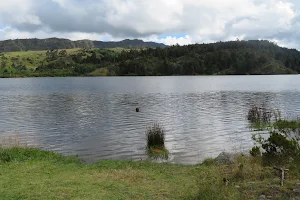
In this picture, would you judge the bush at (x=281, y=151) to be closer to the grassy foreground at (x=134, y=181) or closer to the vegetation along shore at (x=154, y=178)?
the vegetation along shore at (x=154, y=178)

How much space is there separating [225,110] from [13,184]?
38395mm

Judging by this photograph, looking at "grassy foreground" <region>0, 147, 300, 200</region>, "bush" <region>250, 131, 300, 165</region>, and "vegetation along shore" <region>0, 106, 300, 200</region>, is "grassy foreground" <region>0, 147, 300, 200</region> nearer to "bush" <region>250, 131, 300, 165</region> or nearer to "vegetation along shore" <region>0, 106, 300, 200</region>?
"vegetation along shore" <region>0, 106, 300, 200</region>

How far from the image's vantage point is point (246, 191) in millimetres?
11148

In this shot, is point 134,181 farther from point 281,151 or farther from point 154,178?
point 281,151

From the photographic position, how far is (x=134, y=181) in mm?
13492

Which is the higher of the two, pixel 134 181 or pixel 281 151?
pixel 281 151

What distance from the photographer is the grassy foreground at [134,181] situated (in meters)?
11.0

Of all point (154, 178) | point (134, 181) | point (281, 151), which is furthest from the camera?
point (281, 151)

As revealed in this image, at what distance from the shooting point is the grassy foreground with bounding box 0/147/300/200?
36.1ft

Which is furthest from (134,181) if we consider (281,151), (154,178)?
(281,151)

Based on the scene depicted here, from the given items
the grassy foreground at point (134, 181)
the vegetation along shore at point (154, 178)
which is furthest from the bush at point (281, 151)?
the grassy foreground at point (134, 181)

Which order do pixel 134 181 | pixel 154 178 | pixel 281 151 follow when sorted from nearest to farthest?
pixel 134 181, pixel 154 178, pixel 281 151

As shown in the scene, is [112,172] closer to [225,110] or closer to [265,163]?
[265,163]

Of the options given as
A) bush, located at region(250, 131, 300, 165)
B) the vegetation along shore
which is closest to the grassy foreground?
the vegetation along shore
